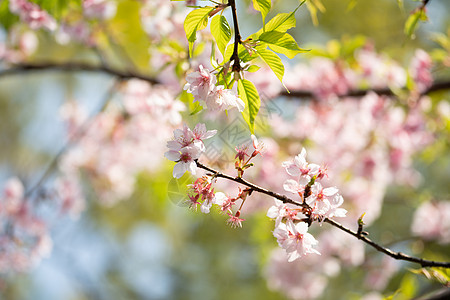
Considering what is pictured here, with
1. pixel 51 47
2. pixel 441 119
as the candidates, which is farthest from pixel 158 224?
pixel 441 119

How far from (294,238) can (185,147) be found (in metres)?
0.20

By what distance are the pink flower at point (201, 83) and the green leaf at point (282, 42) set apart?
94mm

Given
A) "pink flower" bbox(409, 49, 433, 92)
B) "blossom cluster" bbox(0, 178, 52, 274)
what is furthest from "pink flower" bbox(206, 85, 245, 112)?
"blossom cluster" bbox(0, 178, 52, 274)

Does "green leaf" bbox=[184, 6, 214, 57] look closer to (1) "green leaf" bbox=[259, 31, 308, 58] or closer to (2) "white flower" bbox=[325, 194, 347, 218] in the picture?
(1) "green leaf" bbox=[259, 31, 308, 58]

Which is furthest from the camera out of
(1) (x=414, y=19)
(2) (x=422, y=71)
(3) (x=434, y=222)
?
(3) (x=434, y=222)

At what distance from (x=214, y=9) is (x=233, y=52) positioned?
0.07 metres

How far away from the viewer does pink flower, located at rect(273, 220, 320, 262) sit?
1.86 ft

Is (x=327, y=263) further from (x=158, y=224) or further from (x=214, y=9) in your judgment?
(x=158, y=224)

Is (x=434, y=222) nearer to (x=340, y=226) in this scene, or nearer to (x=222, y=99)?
(x=340, y=226)

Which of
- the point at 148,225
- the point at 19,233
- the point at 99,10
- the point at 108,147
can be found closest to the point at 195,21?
the point at 99,10

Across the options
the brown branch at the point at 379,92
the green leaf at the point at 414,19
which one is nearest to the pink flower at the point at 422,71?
the brown branch at the point at 379,92

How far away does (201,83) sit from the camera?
1.89 ft

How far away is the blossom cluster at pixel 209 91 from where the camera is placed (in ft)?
1.86

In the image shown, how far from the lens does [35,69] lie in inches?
62.1
